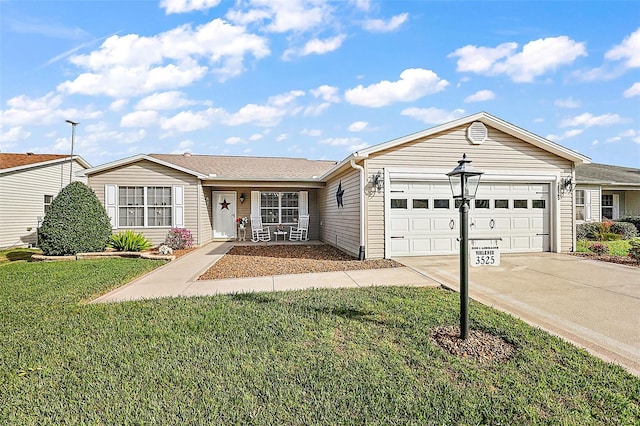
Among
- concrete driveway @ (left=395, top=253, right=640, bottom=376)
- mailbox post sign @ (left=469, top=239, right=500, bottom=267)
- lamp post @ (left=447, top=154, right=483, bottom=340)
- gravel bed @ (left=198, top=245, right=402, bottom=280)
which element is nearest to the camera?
lamp post @ (left=447, top=154, right=483, bottom=340)

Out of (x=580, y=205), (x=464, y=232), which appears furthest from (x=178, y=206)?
(x=580, y=205)

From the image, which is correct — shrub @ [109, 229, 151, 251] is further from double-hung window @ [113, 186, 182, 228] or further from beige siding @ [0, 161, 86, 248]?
beige siding @ [0, 161, 86, 248]

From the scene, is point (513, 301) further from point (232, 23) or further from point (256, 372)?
point (232, 23)

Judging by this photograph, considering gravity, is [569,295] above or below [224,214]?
below

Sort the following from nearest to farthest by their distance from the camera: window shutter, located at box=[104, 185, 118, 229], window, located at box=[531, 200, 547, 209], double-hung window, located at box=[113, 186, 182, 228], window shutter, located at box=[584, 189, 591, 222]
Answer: window, located at box=[531, 200, 547, 209], window shutter, located at box=[104, 185, 118, 229], double-hung window, located at box=[113, 186, 182, 228], window shutter, located at box=[584, 189, 591, 222]

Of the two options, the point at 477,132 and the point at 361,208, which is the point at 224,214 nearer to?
the point at 361,208

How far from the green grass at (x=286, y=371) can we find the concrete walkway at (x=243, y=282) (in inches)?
37.4

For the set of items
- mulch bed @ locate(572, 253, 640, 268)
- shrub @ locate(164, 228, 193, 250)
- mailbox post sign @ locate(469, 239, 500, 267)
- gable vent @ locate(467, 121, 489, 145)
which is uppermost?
gable vent @ locate(467, 121, 489, 145)

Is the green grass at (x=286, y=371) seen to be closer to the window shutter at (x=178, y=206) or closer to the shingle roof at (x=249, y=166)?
the window shutter at (x=178, y=206)

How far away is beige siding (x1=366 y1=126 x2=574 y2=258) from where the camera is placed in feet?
27.1

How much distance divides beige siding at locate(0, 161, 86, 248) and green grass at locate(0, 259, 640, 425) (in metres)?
11.7

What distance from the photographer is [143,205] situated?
38.8ft

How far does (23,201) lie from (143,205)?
6.15 metres

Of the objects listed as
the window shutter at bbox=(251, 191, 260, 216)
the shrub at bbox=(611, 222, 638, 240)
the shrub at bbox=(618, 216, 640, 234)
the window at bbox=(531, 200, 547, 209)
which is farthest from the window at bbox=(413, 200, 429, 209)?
the shrub at bbox=(618, 216, 640, 234)
